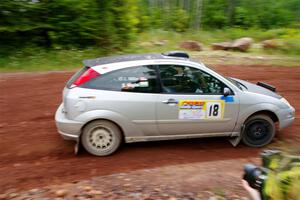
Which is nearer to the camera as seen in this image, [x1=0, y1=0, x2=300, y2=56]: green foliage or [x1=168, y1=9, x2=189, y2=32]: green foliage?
[x1=0, y1=0, x2=300, y2=56]: green foliage

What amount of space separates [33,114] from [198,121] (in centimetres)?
394

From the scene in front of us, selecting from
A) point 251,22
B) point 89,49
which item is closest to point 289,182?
point 89,49

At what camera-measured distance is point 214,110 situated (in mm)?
6965

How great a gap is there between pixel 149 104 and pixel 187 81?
0.77 metres

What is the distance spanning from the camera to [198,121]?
6977 millimetres

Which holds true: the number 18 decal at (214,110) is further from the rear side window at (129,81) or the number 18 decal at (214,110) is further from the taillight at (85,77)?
the taillight at (85,77)

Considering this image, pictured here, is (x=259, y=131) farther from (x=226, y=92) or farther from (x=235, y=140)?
(x=226, y=92)

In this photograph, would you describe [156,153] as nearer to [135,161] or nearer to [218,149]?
[135,161]

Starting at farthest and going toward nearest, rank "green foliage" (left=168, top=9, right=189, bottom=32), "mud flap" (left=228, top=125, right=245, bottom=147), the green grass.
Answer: "green foliage" (left=168, top=9, right=189, bottom=32) < the green grass < "mud flap" (left=228, top=125, right=245, bottom=147)

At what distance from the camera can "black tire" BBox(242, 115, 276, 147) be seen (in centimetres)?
724

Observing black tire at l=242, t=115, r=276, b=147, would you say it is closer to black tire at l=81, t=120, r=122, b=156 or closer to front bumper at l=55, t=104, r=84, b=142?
black tire at l=81, t=120, r=122, b=156

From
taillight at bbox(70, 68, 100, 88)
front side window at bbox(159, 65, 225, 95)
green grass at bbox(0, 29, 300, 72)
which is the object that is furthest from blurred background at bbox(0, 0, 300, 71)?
front side window at bbox(159, 65, 225, 95)

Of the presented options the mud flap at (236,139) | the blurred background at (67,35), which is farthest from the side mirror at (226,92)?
the blurred background at (67,35)

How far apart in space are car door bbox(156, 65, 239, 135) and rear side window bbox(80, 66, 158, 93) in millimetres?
170
